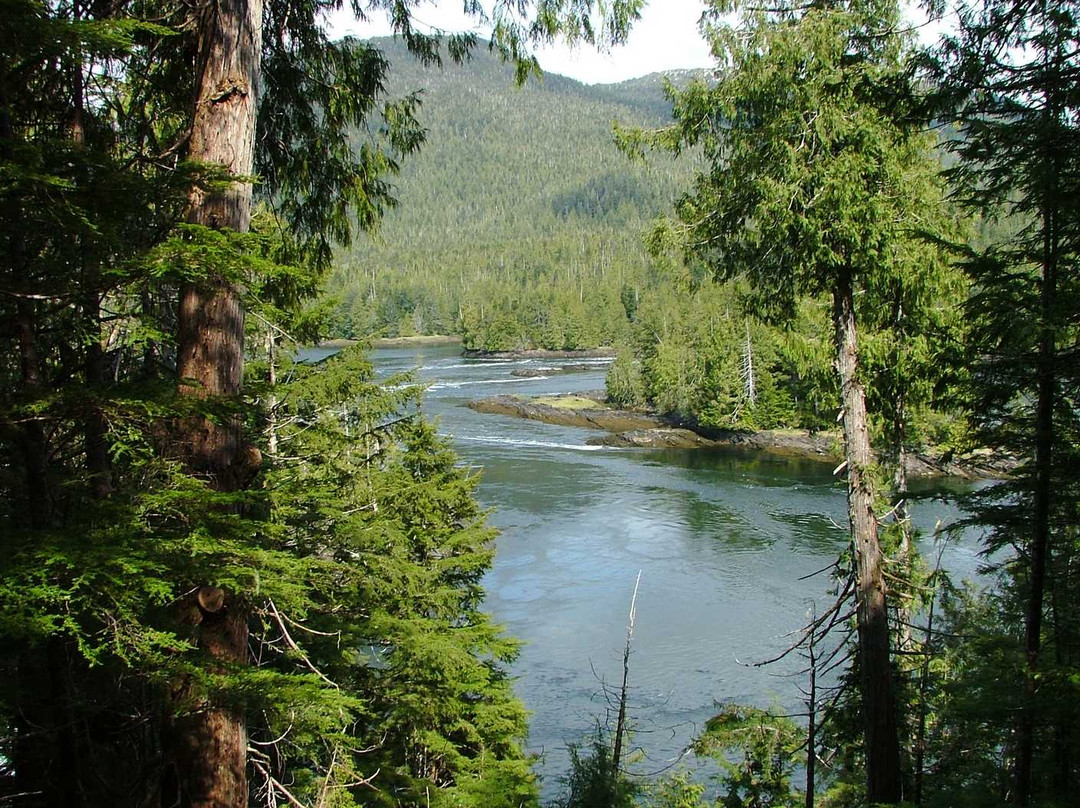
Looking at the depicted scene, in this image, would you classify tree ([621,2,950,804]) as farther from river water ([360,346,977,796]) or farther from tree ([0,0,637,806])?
tree ([0,0,637,806])

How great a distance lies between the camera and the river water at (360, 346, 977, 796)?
48.5 ft

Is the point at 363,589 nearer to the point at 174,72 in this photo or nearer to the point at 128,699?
the point at 128,699

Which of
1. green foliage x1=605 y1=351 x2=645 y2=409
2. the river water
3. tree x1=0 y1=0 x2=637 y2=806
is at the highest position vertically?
tree x1=0 y1=0 x2=637 y2=806

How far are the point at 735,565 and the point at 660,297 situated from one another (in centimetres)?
5019

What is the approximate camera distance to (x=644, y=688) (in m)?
15.2

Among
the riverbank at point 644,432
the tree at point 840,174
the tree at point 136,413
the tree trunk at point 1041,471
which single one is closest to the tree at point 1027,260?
the tree trunk at point 1041,471

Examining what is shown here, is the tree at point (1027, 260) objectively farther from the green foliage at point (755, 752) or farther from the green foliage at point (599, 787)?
the green foliage at point (599, 787)

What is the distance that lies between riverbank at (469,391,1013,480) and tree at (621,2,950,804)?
88.2 feet

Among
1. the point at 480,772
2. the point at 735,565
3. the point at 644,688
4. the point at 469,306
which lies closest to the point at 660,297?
the point at 469,306

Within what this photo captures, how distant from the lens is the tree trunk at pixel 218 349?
116 inches

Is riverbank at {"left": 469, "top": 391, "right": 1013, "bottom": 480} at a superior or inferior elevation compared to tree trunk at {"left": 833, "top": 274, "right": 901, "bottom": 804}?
inferior

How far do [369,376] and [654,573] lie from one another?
42.4 feet

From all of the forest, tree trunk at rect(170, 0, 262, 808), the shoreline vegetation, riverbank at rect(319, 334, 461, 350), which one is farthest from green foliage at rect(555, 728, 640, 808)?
the shoreline vegetation

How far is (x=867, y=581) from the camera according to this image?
6.60 metres
